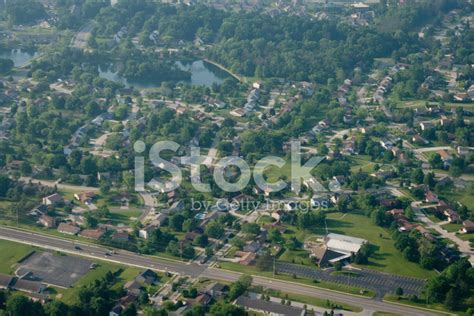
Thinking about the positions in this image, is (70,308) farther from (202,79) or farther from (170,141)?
(202,79)

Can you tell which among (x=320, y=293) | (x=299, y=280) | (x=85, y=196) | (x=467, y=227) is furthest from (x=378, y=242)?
(x=85, y=196)

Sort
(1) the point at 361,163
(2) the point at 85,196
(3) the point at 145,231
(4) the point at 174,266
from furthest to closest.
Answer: (1) the point at 361,163
(2) the point at 85,196
(3) the point at 145,231
(4) the point at 174,266

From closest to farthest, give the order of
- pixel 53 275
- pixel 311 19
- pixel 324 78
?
pixel 53 275, pixel 324 78, pixel 311 19

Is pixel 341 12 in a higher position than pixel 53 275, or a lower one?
higher

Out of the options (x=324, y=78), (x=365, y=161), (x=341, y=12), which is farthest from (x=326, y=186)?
(x=341, y=12)

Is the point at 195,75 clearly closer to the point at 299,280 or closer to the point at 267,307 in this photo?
the point at 299,280

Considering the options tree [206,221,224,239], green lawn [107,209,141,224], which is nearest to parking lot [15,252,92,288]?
green lawn [107,209,141,224]
